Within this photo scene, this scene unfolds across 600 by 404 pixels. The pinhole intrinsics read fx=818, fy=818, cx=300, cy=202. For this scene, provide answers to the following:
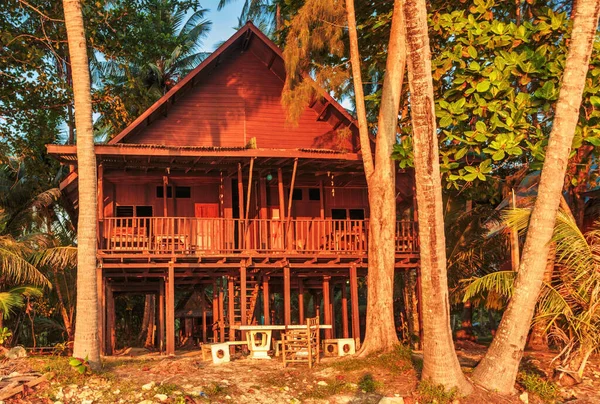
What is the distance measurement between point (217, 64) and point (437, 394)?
12.6m

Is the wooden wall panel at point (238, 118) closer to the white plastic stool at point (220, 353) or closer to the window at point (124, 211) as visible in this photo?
the window at point (124, 211)

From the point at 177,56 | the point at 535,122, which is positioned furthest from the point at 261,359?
the point at 177,56

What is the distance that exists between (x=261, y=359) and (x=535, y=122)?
336 inches

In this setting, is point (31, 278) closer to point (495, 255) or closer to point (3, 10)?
point (3, 10)

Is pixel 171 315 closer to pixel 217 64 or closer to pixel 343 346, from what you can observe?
pixel 343 346

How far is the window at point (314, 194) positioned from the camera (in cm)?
2477

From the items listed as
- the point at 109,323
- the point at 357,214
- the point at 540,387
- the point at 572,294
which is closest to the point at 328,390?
the point at 540,387

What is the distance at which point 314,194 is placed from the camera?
24.9 m

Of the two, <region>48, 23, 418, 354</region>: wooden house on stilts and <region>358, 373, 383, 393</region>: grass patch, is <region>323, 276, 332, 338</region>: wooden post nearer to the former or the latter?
<region>48, 23, 418, 354</region>: wooden house on stilts

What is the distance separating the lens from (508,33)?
18.7 metres

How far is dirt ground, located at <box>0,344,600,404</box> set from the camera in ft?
47.4

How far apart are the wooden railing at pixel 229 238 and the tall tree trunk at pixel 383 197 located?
179 centimetres

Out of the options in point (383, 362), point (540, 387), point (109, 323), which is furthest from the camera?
point (109, 323)

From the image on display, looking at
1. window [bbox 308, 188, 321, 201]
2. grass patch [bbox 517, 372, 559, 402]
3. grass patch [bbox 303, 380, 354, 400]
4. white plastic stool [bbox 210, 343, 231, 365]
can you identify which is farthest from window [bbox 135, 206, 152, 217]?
grass patch [bbox 517, 372, 559, 402]
